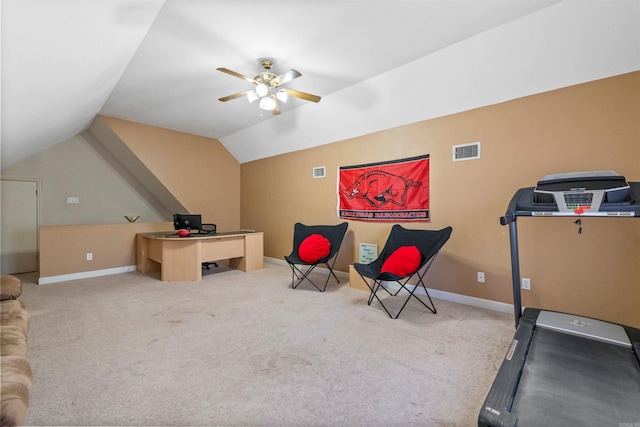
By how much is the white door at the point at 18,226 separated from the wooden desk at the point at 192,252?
1.75 metres

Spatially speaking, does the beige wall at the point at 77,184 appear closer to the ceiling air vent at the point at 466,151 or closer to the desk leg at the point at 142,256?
the desk leg at the point at 142,256

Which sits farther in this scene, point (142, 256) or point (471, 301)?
point (142, 256)

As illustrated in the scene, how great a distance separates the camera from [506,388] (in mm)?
1356

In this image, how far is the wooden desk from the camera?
4.12 meters

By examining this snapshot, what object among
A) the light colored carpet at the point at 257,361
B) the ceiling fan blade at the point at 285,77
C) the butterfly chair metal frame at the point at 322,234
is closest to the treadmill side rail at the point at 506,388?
the light colored carpet at the point at 257,361

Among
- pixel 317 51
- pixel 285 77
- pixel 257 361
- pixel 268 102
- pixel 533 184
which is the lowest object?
pixel 257 361

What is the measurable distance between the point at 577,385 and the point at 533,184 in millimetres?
1958

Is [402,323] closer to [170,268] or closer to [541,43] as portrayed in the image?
[541,43]

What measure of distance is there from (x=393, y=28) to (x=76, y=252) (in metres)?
5.41

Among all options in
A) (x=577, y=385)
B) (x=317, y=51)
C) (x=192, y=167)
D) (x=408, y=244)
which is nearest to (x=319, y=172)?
(x=408, y=244)

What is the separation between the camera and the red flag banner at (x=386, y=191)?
11.5ft

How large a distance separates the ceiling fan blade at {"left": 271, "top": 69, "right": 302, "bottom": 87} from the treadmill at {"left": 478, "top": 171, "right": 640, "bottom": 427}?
2.31 m

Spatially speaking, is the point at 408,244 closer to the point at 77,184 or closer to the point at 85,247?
the point at 85,247

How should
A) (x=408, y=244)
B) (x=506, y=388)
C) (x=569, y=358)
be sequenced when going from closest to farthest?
(x=506, y=388) → (x=569, y=358) → (x=408, y=244)
